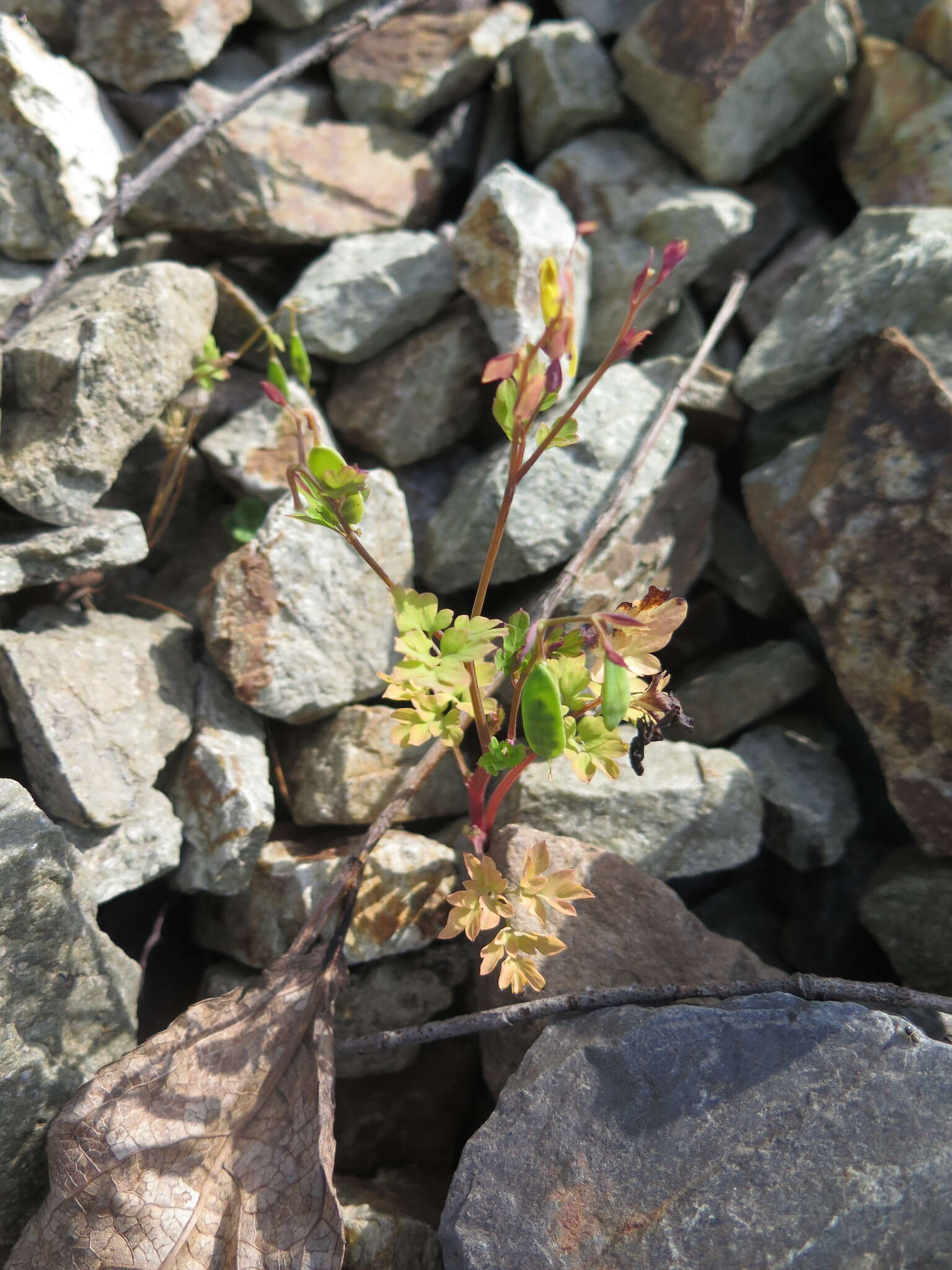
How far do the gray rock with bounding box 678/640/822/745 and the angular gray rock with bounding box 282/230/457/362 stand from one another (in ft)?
5.03

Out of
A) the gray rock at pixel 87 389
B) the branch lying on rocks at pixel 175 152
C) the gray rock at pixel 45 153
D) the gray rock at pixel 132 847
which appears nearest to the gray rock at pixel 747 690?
the gray rock at pixel 132 847

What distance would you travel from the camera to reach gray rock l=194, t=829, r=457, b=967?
2.11 metres

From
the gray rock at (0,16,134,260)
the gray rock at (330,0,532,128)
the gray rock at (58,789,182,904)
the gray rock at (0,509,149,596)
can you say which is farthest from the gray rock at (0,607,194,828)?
the gray rock at (330,0,532,128)

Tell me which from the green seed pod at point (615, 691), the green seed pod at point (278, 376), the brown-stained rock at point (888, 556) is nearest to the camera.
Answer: the green seed pod at point (615, 691)

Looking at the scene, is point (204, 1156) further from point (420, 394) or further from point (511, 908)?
point (420, 394)

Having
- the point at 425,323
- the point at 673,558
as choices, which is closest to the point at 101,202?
the point at 425,323

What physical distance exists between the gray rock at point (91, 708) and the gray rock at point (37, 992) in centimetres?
17

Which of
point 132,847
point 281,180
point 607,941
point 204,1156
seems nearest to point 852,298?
point 281,180

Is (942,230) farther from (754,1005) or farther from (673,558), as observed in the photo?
(754,1005)

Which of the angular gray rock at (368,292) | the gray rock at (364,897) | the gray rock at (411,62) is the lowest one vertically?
the gray rock at (364,897)

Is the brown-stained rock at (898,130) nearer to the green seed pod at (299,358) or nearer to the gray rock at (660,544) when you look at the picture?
the gray rock at (660,544)

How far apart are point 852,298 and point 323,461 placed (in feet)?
6.23

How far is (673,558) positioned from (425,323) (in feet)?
3.81

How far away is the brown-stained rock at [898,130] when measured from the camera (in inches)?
113
